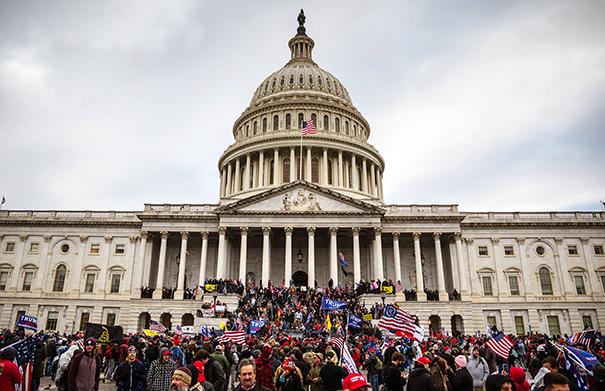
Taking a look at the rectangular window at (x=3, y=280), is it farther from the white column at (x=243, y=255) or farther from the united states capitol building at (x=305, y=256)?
the white column at (x=243, y=255)

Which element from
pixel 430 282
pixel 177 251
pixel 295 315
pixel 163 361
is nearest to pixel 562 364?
pixel 163 361

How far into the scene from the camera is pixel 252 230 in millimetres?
50594

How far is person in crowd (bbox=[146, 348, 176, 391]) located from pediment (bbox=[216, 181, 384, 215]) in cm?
3926

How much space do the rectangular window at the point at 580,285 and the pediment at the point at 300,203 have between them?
77.0 ft

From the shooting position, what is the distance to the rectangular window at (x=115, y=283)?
5269cm

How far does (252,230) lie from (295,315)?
689 inches

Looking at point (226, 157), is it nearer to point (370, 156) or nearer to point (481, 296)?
point (370, 156)

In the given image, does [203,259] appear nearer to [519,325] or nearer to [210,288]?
[210,288]

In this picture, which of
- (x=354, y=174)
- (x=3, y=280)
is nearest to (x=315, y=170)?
(x=354, y=174)

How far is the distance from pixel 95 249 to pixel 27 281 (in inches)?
321

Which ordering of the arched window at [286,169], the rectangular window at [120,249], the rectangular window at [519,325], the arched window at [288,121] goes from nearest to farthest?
the rectangular window at [519,325]
the rectangular window at [120,249]
the arched window at [286,169]
the arched window at [288,121]

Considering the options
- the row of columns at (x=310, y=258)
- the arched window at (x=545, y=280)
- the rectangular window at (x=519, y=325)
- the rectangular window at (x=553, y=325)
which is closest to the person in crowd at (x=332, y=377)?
the row of columns at (x=310, y=258)

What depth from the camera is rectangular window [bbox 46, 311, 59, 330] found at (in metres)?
51.1

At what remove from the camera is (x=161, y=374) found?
10.1 metres
